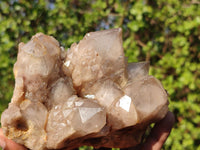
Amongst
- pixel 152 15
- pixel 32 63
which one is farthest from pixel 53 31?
pixel 32 63

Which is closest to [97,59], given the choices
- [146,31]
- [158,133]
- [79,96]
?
[79,96]

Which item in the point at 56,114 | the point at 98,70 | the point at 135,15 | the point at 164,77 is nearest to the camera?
the point at 56,114

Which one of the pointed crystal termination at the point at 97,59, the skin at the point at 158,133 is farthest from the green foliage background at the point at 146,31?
the pointed crystal termination at the point at 97,59

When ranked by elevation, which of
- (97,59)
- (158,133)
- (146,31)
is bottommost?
(158,133)

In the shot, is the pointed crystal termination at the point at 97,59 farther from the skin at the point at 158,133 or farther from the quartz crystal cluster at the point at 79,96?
the skin at the point at 158,133

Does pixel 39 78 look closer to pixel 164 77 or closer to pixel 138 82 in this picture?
pixel 138 82

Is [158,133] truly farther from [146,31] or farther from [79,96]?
[146,31]
